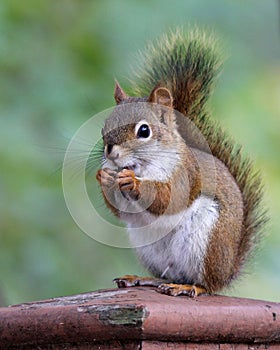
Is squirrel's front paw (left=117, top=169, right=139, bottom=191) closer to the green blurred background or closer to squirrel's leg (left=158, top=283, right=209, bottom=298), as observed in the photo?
squirrel's leg (left=158, top=283, right=209, bottom=298)

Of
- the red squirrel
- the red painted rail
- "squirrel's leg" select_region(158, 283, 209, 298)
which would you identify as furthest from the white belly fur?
the red painted rail

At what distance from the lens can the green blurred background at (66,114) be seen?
7.52ft

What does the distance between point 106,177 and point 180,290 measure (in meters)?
0.27

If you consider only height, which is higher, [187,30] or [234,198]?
[187,30]

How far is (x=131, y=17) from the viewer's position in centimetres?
246

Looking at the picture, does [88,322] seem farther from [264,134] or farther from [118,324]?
[264,134]

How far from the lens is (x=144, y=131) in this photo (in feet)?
6.09

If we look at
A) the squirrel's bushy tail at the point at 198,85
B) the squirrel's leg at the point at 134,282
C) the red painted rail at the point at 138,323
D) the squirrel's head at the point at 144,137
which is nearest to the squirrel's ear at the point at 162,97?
the squirrel's head at the point at 144,137

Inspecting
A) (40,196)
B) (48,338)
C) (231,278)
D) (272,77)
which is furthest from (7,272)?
(48,338)

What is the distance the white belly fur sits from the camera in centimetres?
176

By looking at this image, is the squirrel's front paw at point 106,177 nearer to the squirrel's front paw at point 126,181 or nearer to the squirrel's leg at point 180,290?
the squirrel's front paw at point 126,181

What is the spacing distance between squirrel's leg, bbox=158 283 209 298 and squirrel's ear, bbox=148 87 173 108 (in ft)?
1.27

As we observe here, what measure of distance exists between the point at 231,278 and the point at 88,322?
0.70m

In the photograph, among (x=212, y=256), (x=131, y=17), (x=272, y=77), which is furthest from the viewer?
(x=272, y=77)
